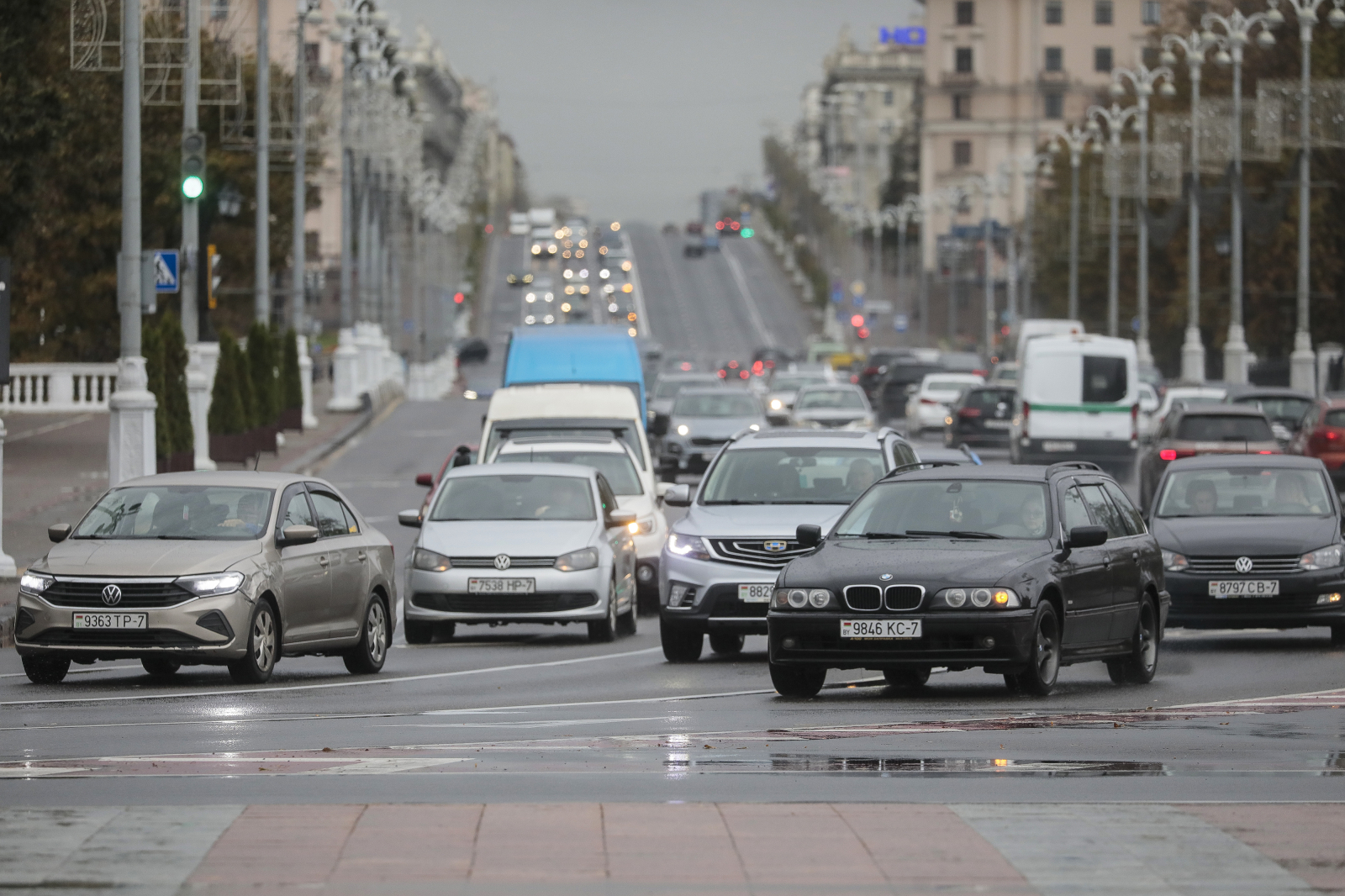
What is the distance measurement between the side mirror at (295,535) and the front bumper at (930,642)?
3.54m

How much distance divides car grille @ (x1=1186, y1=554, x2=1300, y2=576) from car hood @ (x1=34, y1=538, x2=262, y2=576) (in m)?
7.32

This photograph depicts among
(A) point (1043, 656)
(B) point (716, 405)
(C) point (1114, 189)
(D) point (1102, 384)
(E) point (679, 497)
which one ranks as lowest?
(A) point (1043, 656)

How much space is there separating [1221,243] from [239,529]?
53171 mm

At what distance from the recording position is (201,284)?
101 ft

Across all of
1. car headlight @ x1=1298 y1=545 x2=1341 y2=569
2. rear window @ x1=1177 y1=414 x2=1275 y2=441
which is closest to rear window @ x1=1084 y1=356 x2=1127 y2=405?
rear window @ x1=1177 y1=414 x2=1275 y2=441

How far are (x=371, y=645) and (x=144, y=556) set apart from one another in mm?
2025

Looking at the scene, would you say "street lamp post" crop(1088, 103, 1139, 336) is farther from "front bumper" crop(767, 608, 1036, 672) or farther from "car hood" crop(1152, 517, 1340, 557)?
"front bumper" crop(767, 608, 1036, 672)

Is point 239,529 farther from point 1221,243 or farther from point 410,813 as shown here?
point 1221,243

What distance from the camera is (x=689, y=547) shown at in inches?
653

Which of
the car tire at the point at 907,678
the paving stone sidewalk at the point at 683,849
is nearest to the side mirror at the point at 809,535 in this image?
the car tire at the point at 907,678

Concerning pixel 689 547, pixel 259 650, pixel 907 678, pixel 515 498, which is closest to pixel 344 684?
pixel 259 650

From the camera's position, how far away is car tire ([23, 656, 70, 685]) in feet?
49.0

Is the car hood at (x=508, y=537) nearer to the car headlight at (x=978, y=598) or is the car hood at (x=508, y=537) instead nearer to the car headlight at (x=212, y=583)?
the car headlight at (x=212, y=583)

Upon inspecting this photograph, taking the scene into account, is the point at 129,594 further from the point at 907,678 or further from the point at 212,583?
Result: the point at 907,678
